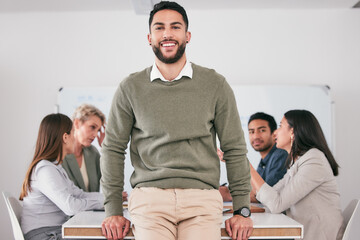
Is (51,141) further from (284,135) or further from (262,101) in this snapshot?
(262,101)

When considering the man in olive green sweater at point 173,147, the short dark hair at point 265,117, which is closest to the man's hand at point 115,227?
the man in olive green sweater at point 173,147

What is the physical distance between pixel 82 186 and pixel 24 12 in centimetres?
210

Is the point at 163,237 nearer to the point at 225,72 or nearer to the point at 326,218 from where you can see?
the point at 326,218

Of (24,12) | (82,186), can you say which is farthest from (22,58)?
(82,186)

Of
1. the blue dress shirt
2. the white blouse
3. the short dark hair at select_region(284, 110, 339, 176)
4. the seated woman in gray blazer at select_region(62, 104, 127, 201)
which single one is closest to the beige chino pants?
the white blouse

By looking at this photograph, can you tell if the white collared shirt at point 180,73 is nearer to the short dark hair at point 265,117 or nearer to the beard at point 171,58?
the beard at point 171,58

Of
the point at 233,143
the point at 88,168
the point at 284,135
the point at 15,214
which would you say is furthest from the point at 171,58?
the point at 88,168

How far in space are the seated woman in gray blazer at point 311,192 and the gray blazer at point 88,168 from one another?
1.54 m

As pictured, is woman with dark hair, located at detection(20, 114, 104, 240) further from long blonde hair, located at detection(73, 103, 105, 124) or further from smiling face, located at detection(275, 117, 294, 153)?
long blonde hair, located at detection(73, 103, 105, 124)

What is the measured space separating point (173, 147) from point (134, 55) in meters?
2.92

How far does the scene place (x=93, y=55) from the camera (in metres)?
4.39

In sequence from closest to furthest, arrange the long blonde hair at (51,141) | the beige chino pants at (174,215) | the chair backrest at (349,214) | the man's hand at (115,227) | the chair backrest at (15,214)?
the beige chino pants at (174,215) < the man's hand at (115,227) < the chair backrest at (15,214) < the chair backrest at (349,214) < the long blonde hair at (51,141)

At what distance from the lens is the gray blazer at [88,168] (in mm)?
3459

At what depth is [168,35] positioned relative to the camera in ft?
5.24
